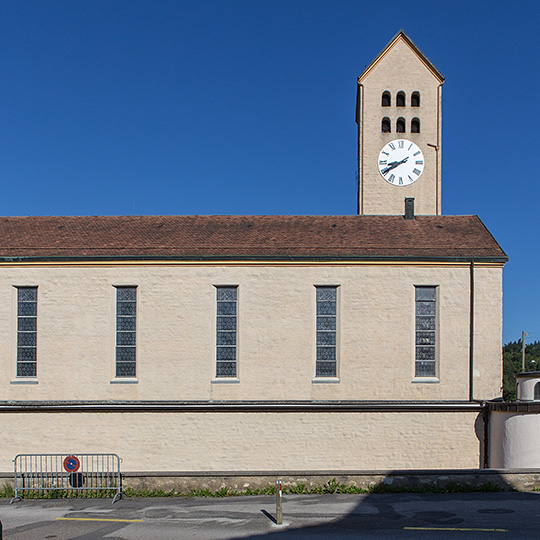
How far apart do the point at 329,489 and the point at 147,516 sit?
5251 millimetres

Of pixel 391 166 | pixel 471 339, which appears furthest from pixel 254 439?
pixel 391 166

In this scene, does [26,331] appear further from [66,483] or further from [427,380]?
[427,380]

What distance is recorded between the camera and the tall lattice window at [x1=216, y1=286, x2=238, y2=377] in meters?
22.1

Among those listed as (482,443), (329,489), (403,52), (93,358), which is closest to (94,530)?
(329,489)

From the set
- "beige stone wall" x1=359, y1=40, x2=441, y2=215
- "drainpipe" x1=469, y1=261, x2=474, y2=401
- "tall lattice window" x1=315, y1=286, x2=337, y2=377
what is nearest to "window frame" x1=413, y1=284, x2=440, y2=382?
"drainpipe" x1=469, y1=261, x2=474, y2=401

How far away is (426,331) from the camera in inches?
875

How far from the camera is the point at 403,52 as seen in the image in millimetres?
33375

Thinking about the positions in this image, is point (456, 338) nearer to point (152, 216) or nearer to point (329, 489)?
point (329, 489)

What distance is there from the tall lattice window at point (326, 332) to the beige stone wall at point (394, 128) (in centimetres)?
1112

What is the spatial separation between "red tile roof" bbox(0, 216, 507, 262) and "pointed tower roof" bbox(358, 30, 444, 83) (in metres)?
10.8

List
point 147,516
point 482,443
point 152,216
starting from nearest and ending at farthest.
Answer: point 147,516 → point 482,443 → point 152,216

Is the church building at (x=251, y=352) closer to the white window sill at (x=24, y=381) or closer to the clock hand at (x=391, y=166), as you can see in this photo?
the white window sill at (x=24, y=381)

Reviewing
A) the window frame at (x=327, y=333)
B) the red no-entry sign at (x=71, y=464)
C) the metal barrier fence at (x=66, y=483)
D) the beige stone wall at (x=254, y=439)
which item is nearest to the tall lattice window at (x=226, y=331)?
the beige stone wall at (x=254, y=439)

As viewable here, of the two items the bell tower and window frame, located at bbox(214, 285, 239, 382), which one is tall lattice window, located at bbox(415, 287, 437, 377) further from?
the bell tower
